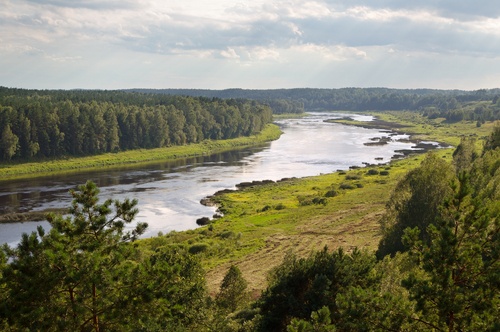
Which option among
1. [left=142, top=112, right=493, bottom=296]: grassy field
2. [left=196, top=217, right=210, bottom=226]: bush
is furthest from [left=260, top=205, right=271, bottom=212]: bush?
[left=196, top=217, right=210, bottom=226]: bush

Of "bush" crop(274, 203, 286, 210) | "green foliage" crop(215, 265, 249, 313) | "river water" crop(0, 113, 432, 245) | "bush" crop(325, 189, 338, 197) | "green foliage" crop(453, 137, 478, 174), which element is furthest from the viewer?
"bush" crop(325, 189, 338, 197)

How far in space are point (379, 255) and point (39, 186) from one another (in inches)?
2901

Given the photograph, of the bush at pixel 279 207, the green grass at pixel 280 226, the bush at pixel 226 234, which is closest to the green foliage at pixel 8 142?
the green grass at pixel 280 226

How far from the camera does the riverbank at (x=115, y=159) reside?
112m

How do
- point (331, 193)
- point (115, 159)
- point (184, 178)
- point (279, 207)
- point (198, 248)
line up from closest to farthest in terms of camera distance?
point (198, 248) < point (279, 207) < point (331, 193) < point (184, 178) < point (115, 159)

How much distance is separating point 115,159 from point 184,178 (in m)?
34.7

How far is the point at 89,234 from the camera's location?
63.6 ft

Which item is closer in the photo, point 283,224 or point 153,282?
point 153,282

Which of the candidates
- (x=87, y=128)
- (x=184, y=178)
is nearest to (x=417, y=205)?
(x=184, y=178)

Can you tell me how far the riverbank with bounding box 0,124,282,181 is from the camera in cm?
11238

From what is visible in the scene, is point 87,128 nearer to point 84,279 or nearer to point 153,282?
point 84,279

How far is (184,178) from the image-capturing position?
106 meters

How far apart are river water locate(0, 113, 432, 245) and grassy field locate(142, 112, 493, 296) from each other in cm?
710

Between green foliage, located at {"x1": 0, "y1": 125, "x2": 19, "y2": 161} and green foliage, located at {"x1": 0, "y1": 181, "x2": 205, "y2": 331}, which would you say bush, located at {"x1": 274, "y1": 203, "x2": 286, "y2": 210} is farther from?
green foliage, located at {"x1": 0, "y1": 125, "x2": 19, "y2": 161}
